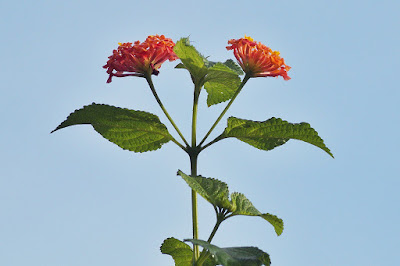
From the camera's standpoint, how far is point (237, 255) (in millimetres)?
1528

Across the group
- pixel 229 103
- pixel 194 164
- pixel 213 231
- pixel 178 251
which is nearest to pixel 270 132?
pixel 229 103

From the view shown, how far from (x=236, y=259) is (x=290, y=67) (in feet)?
2.22

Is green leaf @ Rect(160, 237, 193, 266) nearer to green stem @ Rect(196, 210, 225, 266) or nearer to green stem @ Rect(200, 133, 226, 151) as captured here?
green stem @ Rect(196, 210, 225, 266)

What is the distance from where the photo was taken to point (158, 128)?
1812 mm

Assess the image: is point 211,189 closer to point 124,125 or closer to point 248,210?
point 248,210

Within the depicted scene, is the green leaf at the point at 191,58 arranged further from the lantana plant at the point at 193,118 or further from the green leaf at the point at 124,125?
the green leaf at the point at 124,125

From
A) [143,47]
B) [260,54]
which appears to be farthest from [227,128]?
[143,47]

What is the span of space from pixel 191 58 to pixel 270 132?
33cm

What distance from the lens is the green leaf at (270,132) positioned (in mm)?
1754

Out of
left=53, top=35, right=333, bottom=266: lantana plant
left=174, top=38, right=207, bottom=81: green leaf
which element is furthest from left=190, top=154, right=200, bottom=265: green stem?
left=174, top=38, right=207, bottom=81: green leaf

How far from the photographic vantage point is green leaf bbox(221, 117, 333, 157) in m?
1.75

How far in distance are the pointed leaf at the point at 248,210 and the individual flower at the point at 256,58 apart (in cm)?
40

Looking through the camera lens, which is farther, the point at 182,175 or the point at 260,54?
the point at 260,54

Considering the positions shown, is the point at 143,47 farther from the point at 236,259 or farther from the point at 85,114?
the point at 236,259
